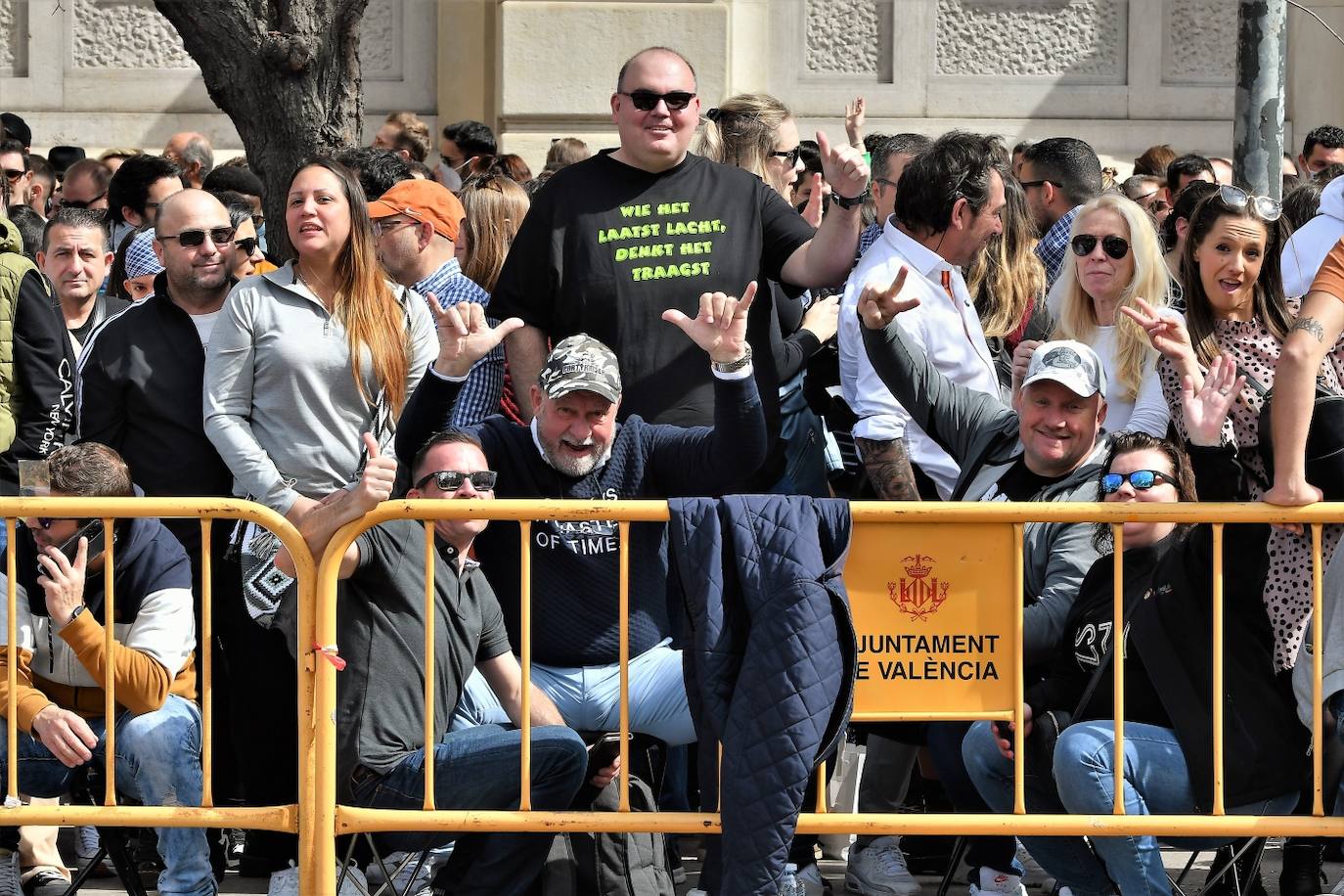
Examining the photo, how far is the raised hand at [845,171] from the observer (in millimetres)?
6004

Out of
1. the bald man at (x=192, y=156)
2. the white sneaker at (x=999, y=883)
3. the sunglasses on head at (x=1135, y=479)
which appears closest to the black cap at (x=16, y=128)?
the bald man at (x=192, y=156)

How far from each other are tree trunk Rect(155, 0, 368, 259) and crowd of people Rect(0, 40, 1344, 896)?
9.62 ft

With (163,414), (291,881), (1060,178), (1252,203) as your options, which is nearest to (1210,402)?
(1252,203)

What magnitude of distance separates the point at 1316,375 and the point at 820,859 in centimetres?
229

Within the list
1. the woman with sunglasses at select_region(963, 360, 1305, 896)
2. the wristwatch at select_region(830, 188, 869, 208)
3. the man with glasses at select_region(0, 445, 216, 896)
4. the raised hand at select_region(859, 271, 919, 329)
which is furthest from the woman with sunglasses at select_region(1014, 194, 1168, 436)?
the man with glasses at select_region(0, 445, 216, 896)

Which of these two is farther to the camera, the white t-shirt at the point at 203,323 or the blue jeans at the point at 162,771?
the white t-shirt at the point at 203,323

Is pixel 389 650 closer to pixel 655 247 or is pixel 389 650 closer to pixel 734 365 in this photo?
pixel 734 365

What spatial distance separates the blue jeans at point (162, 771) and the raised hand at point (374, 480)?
0.89m

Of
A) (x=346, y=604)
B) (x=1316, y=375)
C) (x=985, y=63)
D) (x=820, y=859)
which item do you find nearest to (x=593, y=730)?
(x=346, y=604)

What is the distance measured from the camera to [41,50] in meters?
15.0

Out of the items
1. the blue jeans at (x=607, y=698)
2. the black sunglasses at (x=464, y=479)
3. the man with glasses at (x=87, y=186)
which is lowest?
the blue jeans at (x=607, y=698)

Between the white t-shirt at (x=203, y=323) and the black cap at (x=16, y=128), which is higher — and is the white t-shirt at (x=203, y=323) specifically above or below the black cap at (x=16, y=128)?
below

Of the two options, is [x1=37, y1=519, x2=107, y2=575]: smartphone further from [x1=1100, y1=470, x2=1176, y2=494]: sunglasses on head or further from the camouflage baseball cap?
[x1=1100, y1=470, x2=1176, y2=494]: sunglasses on head

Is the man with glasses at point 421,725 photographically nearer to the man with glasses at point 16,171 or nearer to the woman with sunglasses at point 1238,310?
the woman with sunglasses at point 1238,310
